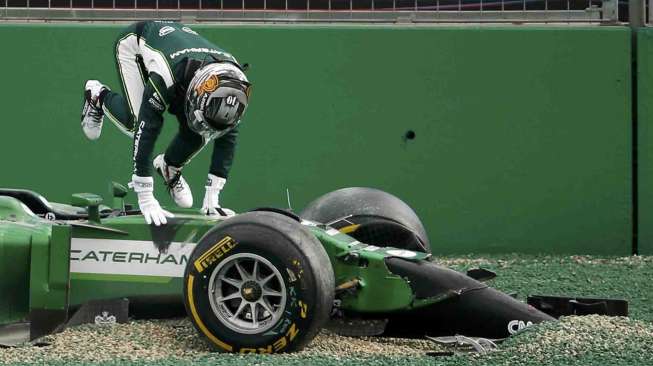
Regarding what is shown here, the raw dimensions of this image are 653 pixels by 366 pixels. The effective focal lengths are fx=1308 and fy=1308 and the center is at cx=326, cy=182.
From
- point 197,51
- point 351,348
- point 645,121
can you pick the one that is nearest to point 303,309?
point 351,348

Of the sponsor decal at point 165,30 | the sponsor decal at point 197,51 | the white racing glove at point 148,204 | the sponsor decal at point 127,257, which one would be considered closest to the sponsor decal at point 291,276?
the sponsor decal at point 127,257

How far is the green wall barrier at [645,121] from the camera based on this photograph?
1033 cm

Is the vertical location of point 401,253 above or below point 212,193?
below

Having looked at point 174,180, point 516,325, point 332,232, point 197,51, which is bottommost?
point 516,325

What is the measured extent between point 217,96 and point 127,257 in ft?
3.40

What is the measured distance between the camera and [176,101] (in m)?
7.70

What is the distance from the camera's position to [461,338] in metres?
6.50

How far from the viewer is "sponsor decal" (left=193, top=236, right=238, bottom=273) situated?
248 inches

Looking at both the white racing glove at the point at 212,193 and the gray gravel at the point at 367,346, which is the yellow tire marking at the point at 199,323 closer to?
the gray gravel at the point at 367,346

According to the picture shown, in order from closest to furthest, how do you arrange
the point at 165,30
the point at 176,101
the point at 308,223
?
the point at 308,223
the point at 176,101
the point at 165,30

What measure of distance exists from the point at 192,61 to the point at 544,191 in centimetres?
396

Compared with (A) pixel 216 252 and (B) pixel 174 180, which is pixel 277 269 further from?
(B) pixel 174 180

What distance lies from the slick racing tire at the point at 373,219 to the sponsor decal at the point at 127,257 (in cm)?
101

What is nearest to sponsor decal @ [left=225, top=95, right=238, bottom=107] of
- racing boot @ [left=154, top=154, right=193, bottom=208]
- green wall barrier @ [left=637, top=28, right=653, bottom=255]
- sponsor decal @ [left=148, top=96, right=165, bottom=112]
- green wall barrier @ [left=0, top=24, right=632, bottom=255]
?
sponsor decal @ [left=148, top=96, right=165, bottom=112]
